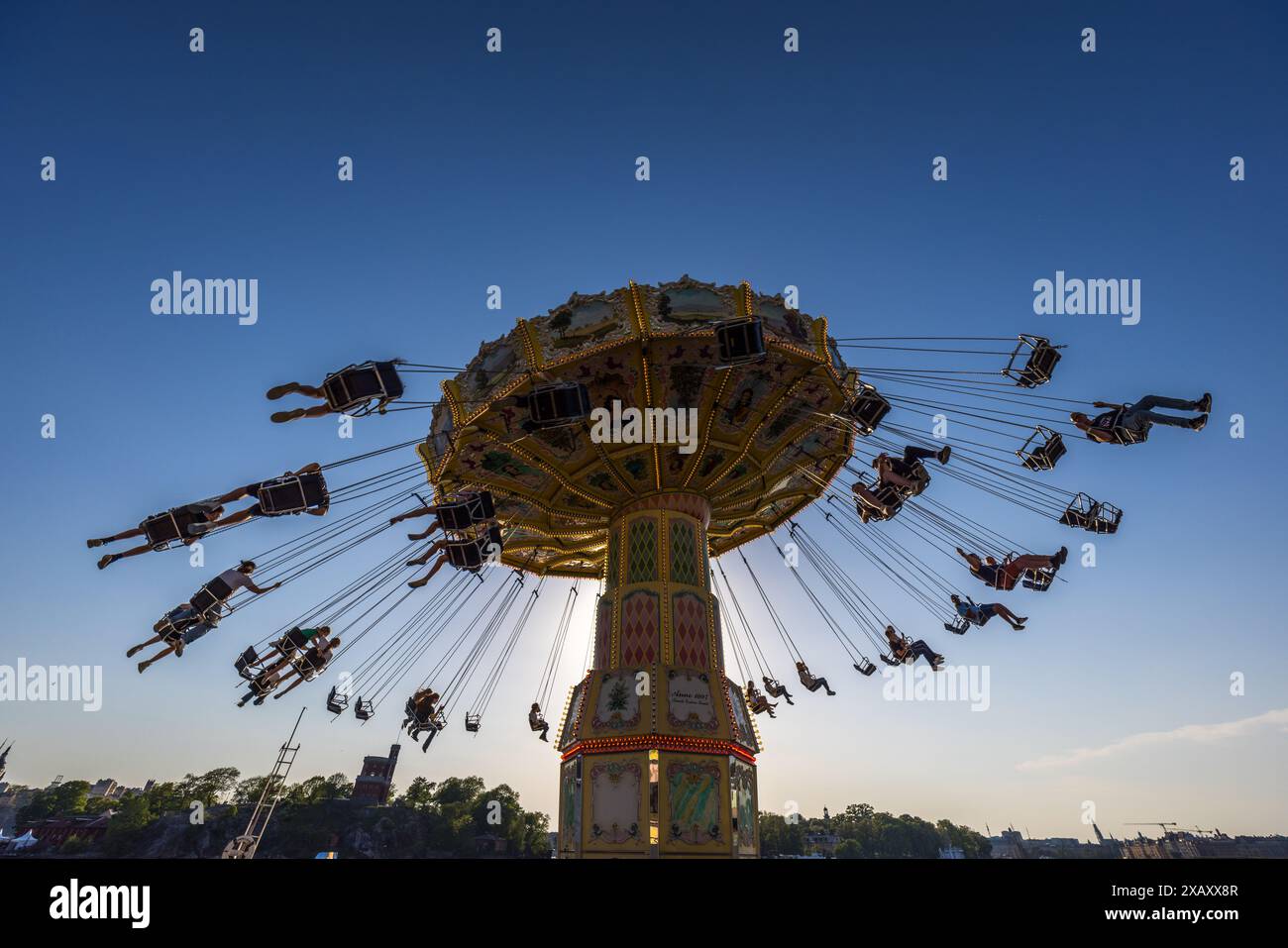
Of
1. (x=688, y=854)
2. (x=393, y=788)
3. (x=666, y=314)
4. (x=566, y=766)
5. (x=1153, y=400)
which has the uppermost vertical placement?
(x=666, y=314)

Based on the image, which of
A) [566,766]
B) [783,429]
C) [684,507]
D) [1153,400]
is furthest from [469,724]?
[1153,400]

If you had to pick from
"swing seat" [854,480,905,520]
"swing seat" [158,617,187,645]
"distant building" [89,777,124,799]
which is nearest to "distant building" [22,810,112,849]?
"distant building" [89,777,124,799]

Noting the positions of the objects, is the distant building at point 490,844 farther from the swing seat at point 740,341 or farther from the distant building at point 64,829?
the swing seat at point 740,341

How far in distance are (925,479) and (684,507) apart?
5.68 metres

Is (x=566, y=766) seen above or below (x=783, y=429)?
below

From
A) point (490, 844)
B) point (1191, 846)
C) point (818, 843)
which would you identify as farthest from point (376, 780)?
point (1191, 846)

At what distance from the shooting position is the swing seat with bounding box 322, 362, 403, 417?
34.3 feet

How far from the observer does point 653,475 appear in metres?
16.8

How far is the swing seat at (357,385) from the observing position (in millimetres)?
10469

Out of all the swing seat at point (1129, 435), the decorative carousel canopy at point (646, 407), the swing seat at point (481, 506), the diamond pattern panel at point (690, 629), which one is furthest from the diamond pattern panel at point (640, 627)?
the swing seat at point (1129, 435)

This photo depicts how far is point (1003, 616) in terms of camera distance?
625 inches

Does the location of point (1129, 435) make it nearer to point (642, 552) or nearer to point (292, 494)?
point (642, 552)
